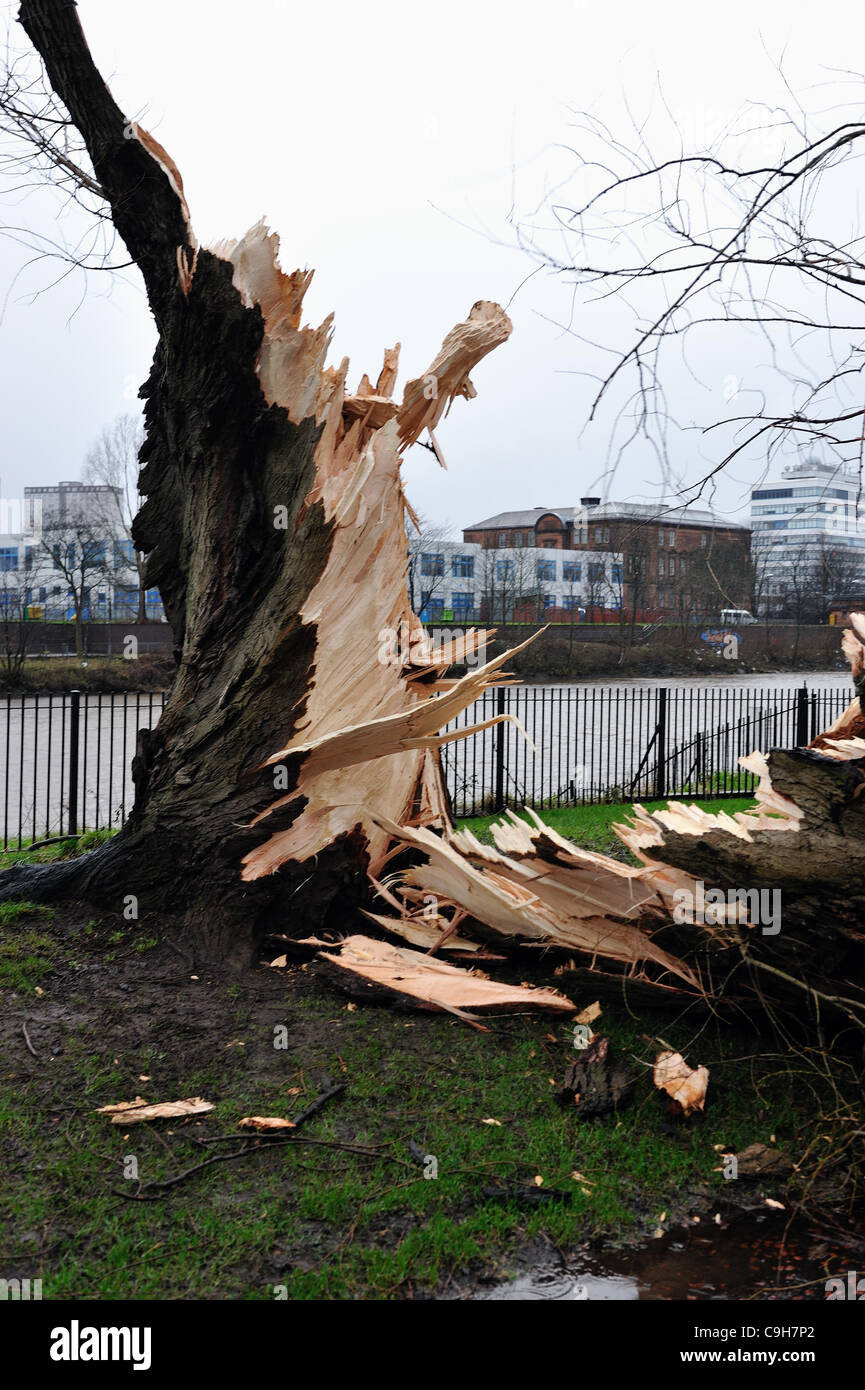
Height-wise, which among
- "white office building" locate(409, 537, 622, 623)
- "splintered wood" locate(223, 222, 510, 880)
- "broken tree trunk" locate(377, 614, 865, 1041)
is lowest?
"broken tree trunk" locate(377, 614, 865, 1041)

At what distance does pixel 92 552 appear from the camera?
1320 inches

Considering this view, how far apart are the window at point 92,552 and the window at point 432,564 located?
35.8 ft

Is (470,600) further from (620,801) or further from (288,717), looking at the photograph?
(288,717)

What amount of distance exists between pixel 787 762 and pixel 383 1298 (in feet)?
8.18

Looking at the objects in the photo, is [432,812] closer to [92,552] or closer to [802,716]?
[802,716]

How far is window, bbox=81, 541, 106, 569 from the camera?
3231cm

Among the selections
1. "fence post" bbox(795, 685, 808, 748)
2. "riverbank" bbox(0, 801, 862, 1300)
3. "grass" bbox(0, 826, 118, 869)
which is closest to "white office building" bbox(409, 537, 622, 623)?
"fence post" bbox(795, 685, 808, 748)

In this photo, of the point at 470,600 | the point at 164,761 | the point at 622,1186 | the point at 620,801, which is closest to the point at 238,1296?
the point at 622,1186

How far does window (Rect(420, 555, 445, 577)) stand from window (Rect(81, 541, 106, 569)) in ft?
35.8

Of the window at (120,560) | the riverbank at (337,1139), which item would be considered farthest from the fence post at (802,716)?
the window at (120,560)

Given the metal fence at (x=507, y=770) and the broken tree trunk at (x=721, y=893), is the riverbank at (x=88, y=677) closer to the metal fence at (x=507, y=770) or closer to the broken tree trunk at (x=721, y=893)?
the metal fence at (x=507, y=770)

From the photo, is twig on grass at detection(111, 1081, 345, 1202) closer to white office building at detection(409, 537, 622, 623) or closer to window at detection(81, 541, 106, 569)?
window at detection(81, 541, 106, 569)

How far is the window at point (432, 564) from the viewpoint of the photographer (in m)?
34.8

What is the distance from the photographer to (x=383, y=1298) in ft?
9.97
